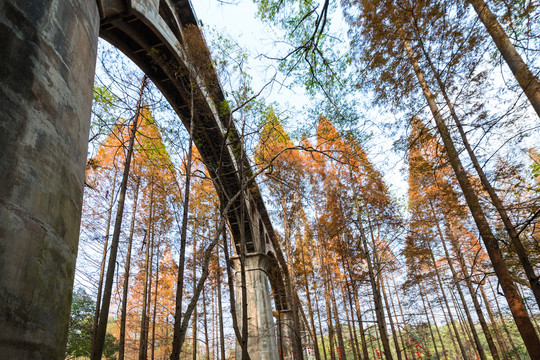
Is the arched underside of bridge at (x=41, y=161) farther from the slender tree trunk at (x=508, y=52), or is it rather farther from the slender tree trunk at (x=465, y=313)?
the slender tree trunk at (x=465, y=313)

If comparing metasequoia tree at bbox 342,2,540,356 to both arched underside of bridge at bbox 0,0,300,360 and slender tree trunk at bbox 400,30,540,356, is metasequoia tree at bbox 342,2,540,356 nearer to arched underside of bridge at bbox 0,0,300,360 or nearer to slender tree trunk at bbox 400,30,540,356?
slender tree trunk at bbox 400,30,540,356

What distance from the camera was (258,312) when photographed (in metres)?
13.7

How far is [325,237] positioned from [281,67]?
39.8 ft

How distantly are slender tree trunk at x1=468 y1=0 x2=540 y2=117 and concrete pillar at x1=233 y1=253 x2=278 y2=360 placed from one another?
10.9 m

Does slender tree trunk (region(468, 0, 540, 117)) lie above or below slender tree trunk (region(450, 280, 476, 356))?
above

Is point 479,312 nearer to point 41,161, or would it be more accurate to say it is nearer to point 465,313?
point 465,313

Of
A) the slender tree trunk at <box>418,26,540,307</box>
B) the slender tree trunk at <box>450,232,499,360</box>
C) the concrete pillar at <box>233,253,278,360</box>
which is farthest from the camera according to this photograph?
the concrete pillar at <box>233,253,278,360</box>

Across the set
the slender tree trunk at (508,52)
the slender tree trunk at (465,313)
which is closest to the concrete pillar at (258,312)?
the slender tree trunk at (465,313)

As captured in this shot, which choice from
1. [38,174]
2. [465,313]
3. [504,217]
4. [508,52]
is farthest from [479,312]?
[38,174]

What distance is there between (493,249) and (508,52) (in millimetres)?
3834

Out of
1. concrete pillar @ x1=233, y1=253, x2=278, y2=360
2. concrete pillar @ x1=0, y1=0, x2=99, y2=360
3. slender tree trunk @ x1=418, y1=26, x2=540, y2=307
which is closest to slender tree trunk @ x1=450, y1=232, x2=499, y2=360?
slender tree trunk @ x1=418, y1=26, x2=540, y2=307

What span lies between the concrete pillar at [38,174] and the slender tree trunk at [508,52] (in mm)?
5283

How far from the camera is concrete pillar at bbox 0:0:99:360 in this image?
5.02 ft

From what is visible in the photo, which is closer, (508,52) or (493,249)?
(508,52)
